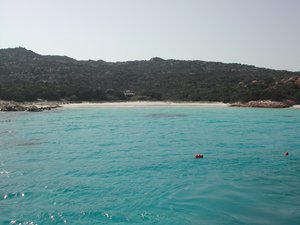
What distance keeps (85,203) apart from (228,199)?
158 inches

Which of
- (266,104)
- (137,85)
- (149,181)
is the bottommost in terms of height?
(149,181)

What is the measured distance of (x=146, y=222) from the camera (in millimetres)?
8016

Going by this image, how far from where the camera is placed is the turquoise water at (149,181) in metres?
8.38

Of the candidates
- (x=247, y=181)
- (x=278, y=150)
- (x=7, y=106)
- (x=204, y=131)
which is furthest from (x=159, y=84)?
(x=247, y=181)

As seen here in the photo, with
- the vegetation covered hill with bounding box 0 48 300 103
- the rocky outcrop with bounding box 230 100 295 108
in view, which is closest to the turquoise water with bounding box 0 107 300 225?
the rocky outcrop with bounding box 230 100 295 108

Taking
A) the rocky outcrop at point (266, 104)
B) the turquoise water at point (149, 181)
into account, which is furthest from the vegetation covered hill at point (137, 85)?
the turquoise water at point (149, 181)

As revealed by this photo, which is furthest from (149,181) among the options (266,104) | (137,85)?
(137,85)

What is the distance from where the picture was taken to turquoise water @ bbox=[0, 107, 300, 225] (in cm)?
838

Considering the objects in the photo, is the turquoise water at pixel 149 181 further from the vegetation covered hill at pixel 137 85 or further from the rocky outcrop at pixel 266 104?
the vegetation covered hill at pixel 137 85

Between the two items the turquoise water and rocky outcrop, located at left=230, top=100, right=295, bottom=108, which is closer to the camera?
the turquoise water

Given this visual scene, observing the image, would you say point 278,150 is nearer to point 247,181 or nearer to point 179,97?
point 247,181

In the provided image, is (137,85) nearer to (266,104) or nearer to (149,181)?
(266,104)

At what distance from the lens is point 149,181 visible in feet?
37.2

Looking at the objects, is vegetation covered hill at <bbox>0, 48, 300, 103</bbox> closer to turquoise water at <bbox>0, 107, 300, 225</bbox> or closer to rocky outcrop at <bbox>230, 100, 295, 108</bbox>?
rocky outcrop at <bbox>230, 100, 295, 108</bbox>
